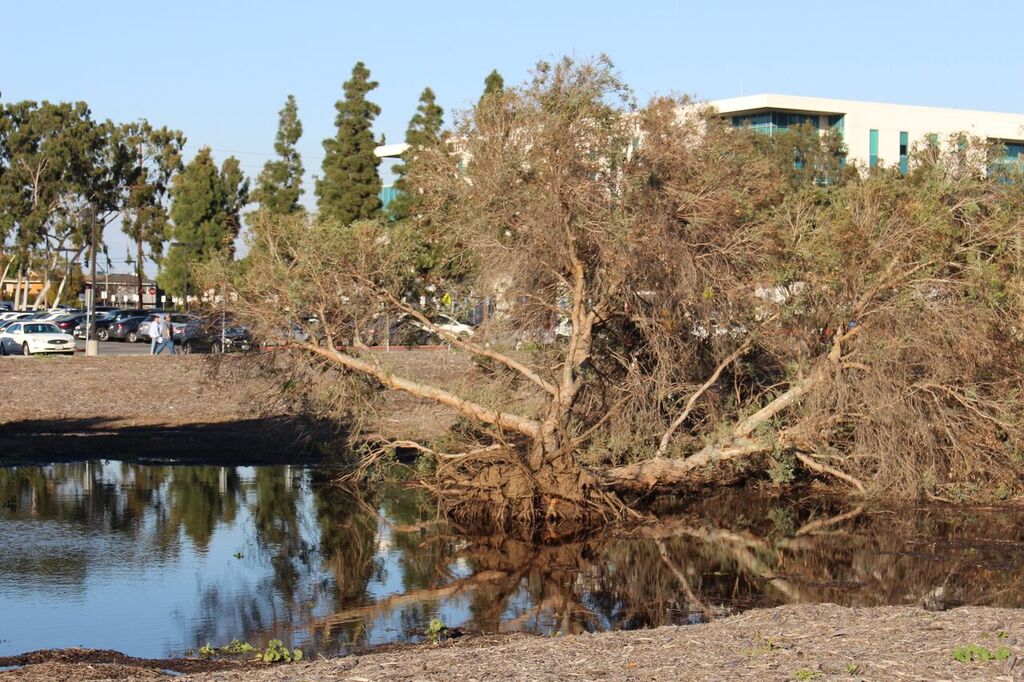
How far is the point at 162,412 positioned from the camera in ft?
101

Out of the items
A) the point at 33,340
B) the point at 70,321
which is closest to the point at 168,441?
the point at 33,340

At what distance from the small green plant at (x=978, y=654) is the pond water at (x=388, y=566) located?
4.10 meters

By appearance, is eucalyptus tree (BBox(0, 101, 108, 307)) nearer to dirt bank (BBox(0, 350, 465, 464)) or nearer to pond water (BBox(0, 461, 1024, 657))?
dirt bank (BBox(0, 350, 465, 464))

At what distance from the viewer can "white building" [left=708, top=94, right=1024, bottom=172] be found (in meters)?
74.4

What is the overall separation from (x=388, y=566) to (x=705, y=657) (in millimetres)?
6961

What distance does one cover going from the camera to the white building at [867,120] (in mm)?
74438

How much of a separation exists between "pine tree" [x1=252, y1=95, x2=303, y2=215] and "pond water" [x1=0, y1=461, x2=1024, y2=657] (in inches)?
1855

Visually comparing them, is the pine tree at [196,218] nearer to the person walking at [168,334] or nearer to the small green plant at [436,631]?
the person walking at [168,334]

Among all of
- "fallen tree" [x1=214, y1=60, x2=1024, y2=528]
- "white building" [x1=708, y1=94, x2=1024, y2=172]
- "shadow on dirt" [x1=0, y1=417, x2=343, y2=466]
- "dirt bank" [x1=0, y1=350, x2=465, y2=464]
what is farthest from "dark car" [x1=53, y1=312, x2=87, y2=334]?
"fallen tree" [x1=214, y1=60, x2=1024, y2=528]

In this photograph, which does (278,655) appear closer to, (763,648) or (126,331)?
(763,648)

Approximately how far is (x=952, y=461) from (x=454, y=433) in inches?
302

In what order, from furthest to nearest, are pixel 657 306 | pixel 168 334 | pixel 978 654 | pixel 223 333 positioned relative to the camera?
pixel 168 334 → pixel 223 333 → pixel 657 306 → pixel 978 654

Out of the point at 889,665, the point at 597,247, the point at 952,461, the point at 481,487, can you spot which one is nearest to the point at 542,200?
the point at 597,247

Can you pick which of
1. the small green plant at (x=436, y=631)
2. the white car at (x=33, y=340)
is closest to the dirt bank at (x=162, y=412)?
the small green plant at (x=436, y=631)
